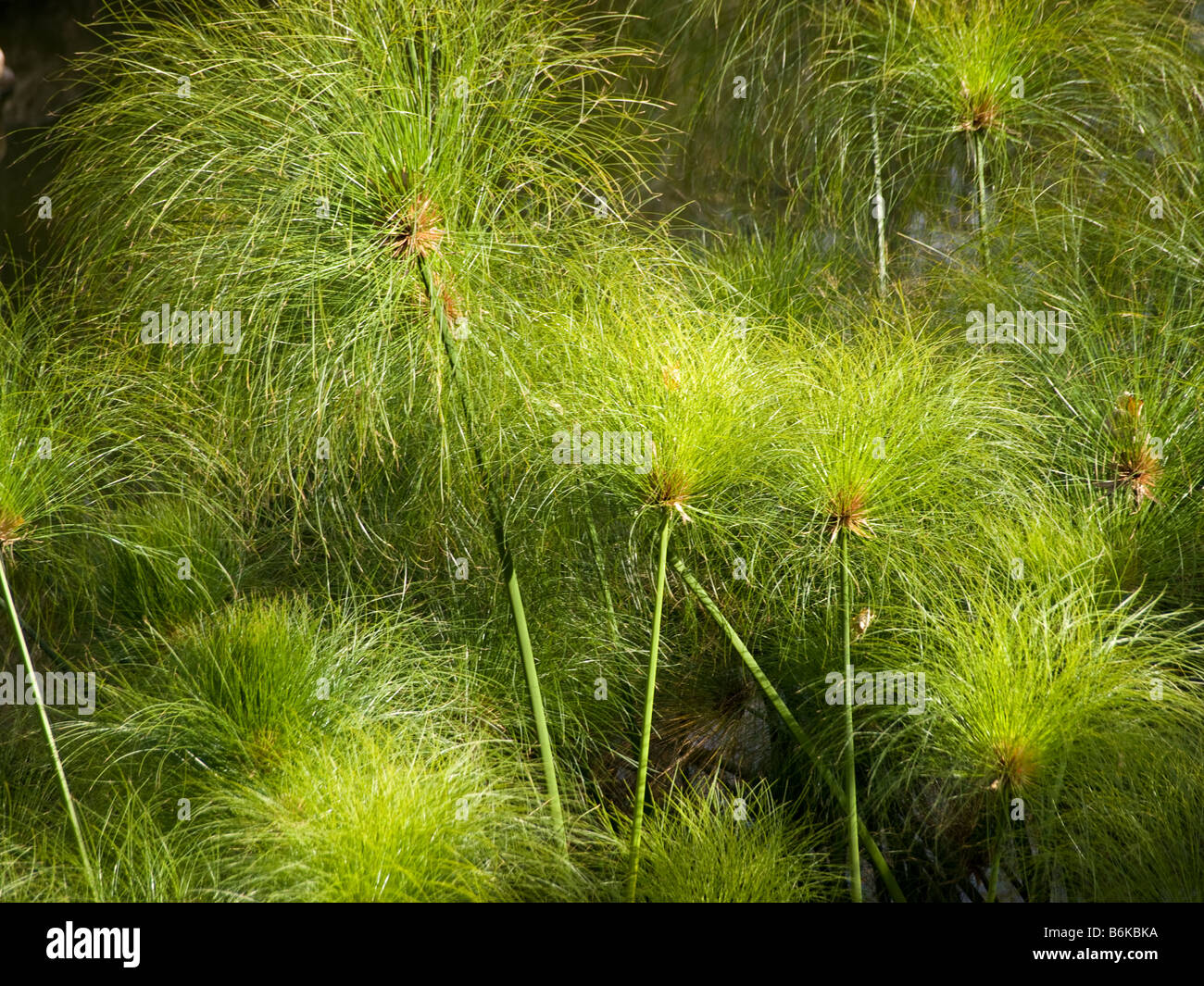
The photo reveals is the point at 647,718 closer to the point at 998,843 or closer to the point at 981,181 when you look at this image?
the point at 998,843

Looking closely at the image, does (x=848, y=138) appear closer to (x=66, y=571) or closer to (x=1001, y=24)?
(x=1001, y=24)

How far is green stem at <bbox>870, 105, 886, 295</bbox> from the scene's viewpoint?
2.87 metres

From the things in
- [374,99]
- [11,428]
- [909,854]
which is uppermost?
[374,99]

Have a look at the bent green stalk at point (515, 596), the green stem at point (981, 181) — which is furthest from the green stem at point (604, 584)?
the green stem at point (981, 181)

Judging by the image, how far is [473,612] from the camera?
2.72 metres

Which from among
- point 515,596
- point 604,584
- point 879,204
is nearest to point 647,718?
point 515,596

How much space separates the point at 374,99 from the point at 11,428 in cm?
94

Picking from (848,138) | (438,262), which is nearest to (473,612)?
(438,262)

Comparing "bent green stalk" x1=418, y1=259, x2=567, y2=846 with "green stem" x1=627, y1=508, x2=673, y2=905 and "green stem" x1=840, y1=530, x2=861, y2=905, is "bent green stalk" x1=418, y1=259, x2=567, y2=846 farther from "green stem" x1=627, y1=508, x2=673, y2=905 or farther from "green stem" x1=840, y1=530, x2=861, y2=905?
"green stem" x1=840, y1=530, x2=861, y2=905

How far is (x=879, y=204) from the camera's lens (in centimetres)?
294

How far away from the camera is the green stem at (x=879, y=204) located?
2.87 metres

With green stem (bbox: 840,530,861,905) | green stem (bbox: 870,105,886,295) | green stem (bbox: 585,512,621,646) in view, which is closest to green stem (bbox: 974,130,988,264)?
green stem (bbox: 870,105,886,295)
